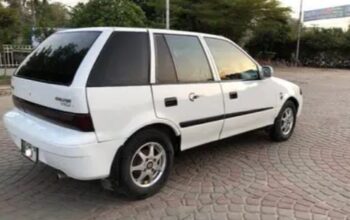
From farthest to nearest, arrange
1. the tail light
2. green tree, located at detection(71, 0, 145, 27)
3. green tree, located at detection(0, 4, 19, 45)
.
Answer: green tree, located at detection(71, 0, 145, 27)
green tree, located at detection(0, 4, 19, 45)
the tail light

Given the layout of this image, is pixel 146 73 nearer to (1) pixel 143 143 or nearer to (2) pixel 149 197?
(1) pixel 143 143

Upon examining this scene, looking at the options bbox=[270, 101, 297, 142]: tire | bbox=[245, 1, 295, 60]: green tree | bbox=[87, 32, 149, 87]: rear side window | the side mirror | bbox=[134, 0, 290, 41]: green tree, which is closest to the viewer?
bbox=[87, 32, 149, 87]: rear side window

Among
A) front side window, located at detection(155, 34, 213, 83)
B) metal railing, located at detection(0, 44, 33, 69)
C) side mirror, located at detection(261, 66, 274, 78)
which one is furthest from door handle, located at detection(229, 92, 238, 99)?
metal railing, located at detection(0, 44, 33, 69)

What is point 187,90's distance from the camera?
3971 mm

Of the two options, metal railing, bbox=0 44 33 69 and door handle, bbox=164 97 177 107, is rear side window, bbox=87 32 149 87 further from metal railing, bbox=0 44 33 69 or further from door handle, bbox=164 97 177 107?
metal railing, bbox=0 44 33 69

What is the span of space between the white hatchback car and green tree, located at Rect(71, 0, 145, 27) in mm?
10837

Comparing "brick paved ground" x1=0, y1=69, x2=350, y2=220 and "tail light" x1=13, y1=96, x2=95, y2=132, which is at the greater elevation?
"tail light" x1=13, y1=96, x2=95, y2=132

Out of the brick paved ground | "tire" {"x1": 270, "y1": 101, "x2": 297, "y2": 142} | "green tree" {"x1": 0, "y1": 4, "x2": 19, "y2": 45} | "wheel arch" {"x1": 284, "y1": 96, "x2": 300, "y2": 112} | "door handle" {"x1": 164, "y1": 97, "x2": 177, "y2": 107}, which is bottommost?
the brick paved ground

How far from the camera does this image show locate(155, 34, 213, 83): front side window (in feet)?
12.6

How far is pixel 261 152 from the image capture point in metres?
5.23

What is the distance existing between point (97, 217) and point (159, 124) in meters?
1.04

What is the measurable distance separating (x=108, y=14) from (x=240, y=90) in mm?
11300

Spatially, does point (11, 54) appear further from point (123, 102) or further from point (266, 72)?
point (123, 102)

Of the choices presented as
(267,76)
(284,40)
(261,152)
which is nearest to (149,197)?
(261,152)
